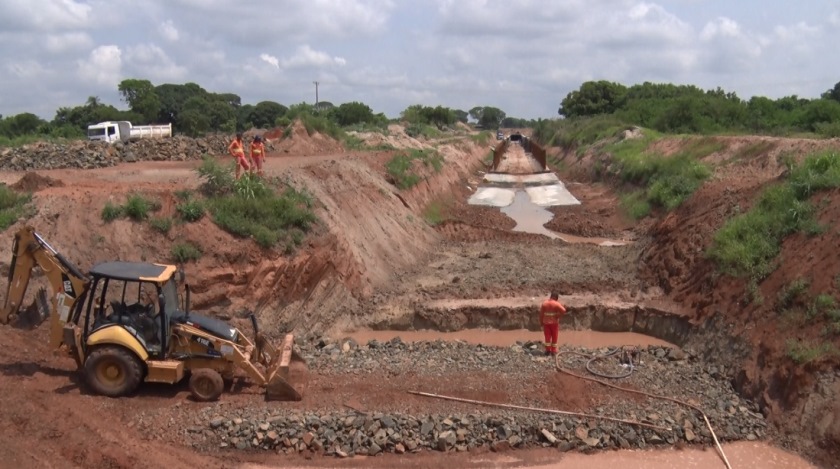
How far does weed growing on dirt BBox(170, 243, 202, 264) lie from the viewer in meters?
15.6

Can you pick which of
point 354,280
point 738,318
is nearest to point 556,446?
point 738,318

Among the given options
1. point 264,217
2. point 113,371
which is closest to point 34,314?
point 113,371

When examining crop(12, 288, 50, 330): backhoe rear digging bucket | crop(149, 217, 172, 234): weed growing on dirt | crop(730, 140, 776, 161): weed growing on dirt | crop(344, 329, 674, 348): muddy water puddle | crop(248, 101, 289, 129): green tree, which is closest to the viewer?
crop(12, 288, 50, 330): backhoe rear digging bucket

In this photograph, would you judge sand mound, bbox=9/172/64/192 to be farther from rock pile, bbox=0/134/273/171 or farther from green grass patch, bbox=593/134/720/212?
green grass patch, bbox=593/134/720/212

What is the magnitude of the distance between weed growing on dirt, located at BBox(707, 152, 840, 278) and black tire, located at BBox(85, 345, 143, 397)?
13526 mm

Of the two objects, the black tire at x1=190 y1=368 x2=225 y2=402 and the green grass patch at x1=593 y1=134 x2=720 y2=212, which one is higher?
the green grass patch at x1=593 y1=134 x2=720 y2=212

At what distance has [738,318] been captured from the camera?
1530cm

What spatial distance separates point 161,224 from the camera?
15938 millimetres

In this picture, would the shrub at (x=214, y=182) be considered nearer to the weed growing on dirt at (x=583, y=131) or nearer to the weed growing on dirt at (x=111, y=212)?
the weed growing on dirt at (x=111, y=212)

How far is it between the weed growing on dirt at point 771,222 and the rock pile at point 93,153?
2215cm

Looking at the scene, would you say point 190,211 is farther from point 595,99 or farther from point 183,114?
point 595,99

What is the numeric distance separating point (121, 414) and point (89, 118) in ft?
210

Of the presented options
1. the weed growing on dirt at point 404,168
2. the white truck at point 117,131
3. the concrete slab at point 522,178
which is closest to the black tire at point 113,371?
the weed growing on dirt at point 404,168

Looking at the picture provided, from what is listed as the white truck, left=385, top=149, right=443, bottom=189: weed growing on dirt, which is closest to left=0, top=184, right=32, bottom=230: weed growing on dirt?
left=385, top=149, right=443, bottom=189: weed growing on dirt
